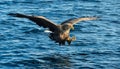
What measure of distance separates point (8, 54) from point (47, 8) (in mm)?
8741

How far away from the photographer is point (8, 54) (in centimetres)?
2189

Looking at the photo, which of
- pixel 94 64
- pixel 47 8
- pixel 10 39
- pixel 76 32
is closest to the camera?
pixel 94 64

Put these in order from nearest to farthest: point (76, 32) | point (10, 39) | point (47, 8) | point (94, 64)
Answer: point (94, 64) < point (10, 39) < point (76, 32) < point (47, 8)

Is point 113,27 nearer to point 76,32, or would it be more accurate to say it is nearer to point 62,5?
point 76,32

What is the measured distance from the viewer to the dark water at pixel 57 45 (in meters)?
21.2

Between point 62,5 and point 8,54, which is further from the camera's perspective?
point 62,5

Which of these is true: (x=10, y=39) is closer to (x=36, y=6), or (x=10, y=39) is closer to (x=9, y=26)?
(x=9, y=26)

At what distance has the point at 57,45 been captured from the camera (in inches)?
942

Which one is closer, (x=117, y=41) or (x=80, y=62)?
(x=80, y=62)

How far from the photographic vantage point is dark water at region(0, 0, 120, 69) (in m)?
21.2

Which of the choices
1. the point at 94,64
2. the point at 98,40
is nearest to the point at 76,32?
the point at 98,40

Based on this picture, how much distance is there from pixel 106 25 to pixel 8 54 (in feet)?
24.6

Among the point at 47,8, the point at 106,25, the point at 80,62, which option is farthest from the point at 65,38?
the point at 47,8

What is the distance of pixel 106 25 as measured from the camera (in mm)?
27250
